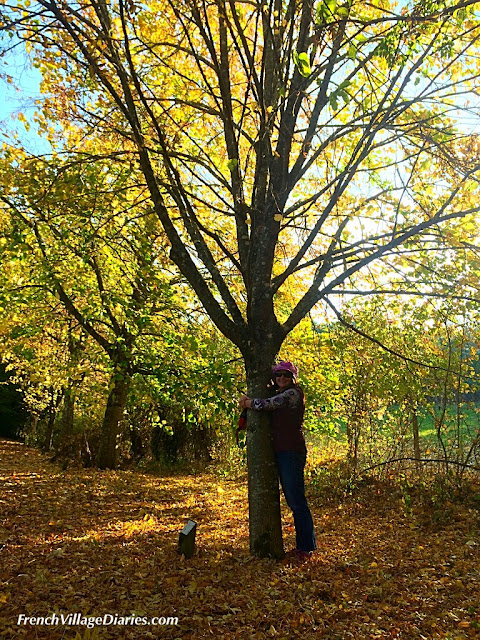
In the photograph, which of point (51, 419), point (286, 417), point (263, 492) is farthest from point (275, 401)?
point (51, 419)

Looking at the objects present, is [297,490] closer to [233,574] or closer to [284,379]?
[233,574]

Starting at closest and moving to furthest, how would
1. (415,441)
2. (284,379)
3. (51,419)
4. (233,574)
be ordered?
(233,574)
(284,379)
(415,441)
(51,419)

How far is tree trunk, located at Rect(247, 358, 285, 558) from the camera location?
398cm

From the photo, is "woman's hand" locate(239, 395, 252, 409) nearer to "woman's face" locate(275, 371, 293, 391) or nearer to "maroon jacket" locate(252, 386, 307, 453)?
"maroon jacket" locate(252, 386, 307, 453)

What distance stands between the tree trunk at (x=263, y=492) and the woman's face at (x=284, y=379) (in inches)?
12.6

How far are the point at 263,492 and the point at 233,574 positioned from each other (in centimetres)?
71

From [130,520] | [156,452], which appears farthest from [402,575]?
[156,452]

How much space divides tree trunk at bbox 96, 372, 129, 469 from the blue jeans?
641 cm

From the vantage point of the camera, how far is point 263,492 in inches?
158

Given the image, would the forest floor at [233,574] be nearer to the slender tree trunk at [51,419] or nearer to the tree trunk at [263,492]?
the tree trunk at [263,492]

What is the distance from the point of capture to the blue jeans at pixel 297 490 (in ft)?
13.4

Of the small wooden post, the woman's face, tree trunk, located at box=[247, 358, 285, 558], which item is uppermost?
the woman's face

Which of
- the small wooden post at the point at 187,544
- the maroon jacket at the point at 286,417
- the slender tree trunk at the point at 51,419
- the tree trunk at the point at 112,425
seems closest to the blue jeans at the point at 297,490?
the maroon jacket at the point at 286,417

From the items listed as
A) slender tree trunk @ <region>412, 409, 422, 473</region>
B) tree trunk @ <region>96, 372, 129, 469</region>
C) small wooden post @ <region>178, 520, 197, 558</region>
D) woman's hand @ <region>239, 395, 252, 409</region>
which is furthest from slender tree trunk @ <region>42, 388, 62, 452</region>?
woman's hand @ <region>239, 395, 252, 409</region>
